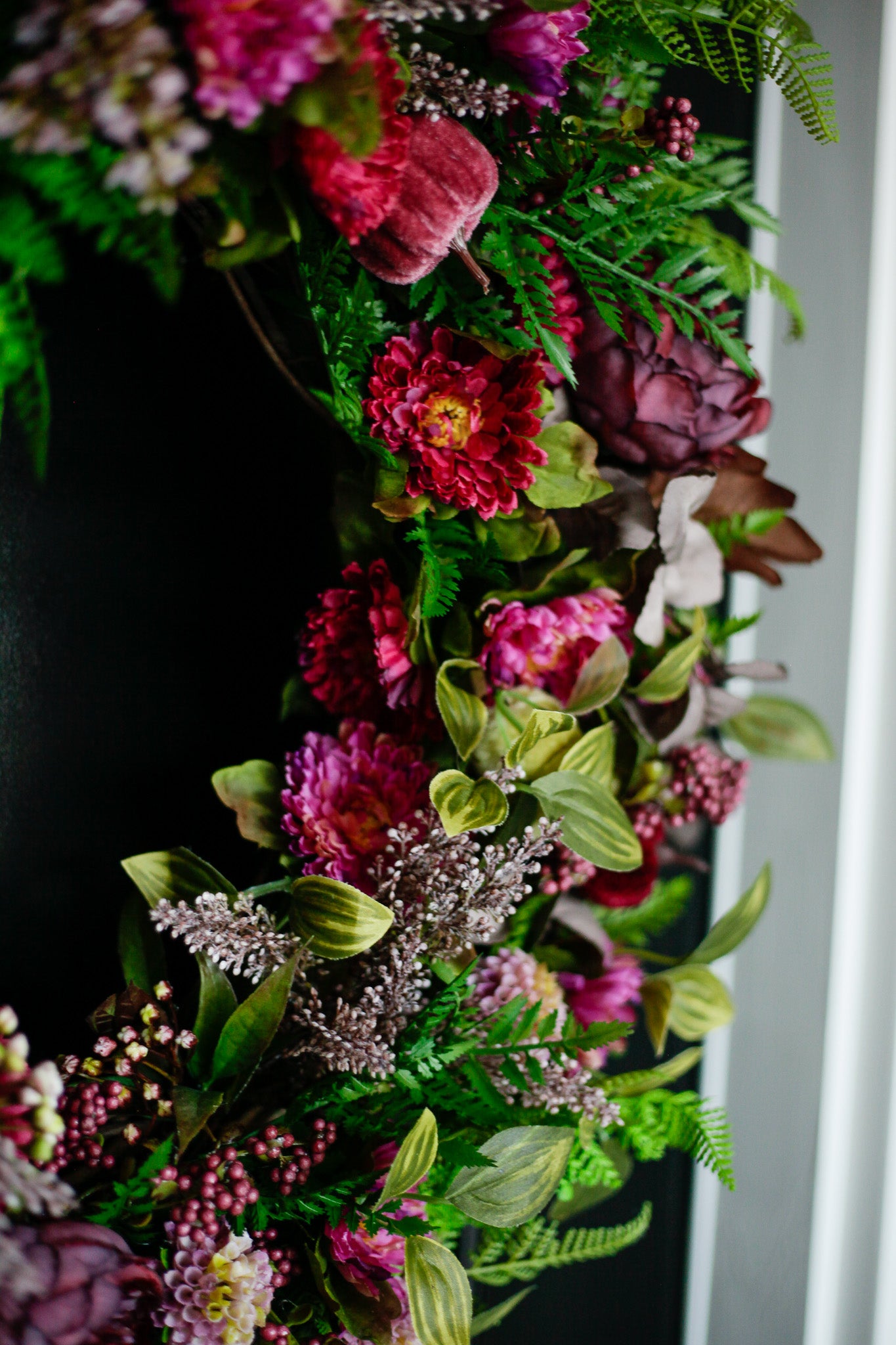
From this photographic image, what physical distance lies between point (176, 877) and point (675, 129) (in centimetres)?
55

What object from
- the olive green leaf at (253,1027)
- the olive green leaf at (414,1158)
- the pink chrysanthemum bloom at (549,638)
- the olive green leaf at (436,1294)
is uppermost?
the pink chrysanthemum bloom at (549,638)

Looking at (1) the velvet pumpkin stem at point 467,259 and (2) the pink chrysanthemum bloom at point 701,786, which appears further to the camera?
(2) the pink chrysanthemum bloom at point 701,786

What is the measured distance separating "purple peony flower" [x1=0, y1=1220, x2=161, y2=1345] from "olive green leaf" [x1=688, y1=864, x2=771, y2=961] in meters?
0.49

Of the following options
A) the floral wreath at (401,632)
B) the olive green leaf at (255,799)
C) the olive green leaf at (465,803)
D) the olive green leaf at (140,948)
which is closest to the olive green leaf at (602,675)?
the floral wreath at (401,632)

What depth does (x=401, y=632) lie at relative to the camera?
0.58 m

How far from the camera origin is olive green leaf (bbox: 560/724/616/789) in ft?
2.09

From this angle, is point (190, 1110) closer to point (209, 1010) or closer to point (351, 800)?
point (209, 1010)

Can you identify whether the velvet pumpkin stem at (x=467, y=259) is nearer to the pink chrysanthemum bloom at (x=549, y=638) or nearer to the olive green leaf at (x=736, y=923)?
the pink chrysanthemum bloom at (x=549, y=638)

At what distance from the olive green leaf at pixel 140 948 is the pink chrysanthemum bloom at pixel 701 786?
0.45 m

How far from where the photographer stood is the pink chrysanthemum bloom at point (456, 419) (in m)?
0.54

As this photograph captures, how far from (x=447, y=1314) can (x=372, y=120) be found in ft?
2.00

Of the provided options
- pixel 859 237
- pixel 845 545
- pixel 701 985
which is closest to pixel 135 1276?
pixel 701 985

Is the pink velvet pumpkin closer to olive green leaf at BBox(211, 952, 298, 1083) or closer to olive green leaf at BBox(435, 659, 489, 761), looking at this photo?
olive green leaf at BBox(435, 659, 489, 761)

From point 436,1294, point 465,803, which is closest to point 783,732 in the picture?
point 465,803
